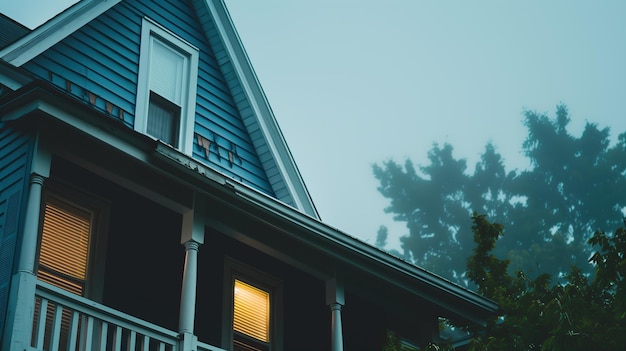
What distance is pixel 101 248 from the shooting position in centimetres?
1090

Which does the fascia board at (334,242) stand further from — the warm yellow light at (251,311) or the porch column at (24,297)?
the porch column at (24,297)

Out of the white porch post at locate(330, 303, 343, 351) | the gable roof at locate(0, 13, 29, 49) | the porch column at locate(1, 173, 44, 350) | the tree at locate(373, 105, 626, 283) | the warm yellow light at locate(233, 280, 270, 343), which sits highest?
the tree at locate(373, 105, 626, 283)

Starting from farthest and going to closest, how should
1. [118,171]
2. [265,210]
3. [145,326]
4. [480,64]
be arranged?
[480,64], [265,210], [118,171], [145,326]

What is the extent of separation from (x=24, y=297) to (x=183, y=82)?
647 cm

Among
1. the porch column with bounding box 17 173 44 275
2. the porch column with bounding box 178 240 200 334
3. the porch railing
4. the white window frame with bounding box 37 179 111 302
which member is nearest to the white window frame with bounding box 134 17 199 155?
the white window frame with bounding box 37 179 111 302

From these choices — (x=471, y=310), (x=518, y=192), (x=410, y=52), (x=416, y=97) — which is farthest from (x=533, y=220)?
(x=410, y=52)

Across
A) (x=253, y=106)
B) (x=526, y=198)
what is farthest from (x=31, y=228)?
(x=526, y=198)

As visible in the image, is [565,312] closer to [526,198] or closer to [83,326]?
[83,326]

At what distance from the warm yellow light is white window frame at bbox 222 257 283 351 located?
0.07 metres

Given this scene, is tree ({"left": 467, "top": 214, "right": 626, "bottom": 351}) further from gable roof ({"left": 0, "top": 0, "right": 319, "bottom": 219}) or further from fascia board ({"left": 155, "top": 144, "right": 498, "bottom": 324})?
gable roof ({"left": 0, "top": 0, "right": 319, "bottom": 219})

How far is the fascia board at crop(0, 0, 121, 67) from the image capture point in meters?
11.6

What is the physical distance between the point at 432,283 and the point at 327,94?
166276mm

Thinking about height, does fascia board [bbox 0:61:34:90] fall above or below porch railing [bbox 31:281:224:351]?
above

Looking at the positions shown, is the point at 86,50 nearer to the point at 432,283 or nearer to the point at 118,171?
the point at 118,171
